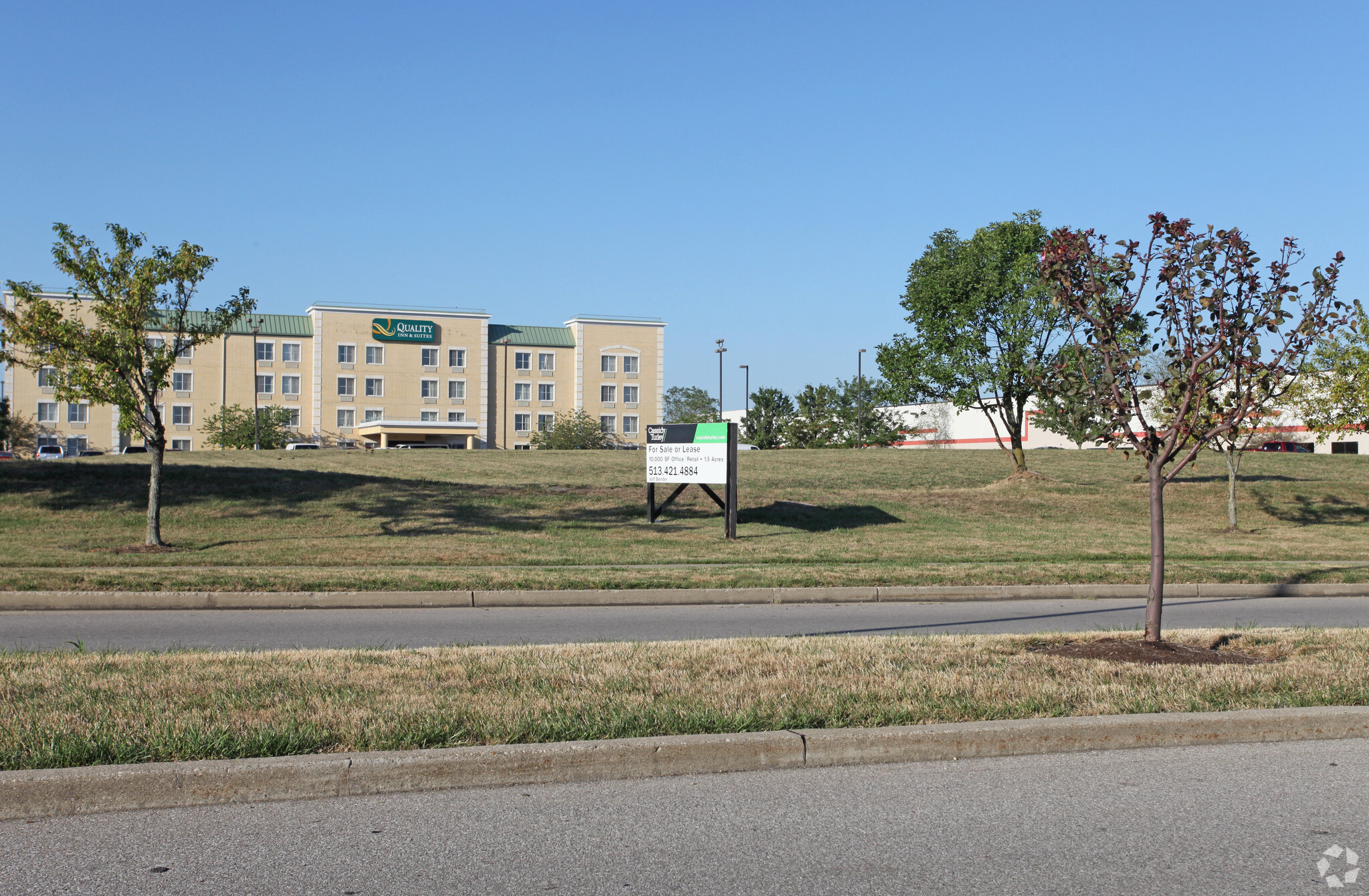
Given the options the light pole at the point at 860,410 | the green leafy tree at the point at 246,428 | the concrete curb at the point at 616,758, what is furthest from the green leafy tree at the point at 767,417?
the concrete curb at the point at 616,758

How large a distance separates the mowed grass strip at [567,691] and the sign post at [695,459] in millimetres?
11930

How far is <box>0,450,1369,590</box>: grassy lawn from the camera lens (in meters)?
14.8

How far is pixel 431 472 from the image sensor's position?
117 feet

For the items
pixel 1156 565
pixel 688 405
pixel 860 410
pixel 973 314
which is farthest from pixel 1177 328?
pixel 688 405

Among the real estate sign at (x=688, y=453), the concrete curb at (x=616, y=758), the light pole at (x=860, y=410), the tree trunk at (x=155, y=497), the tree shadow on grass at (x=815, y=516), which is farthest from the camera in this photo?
the light pole at (x=860, y=410)

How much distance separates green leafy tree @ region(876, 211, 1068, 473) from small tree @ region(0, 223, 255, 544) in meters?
18.7


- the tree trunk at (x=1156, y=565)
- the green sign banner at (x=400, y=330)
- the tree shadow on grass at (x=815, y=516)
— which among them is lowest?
the tree shadow on grass at (x=815, y=516)

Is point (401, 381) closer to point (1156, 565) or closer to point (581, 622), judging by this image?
point (581, 622)

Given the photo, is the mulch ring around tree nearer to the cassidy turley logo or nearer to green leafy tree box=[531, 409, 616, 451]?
the cassidy turley logo

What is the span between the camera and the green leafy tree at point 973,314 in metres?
29.0

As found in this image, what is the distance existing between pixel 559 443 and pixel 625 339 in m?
16.4

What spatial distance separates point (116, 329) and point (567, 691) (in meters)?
13.8

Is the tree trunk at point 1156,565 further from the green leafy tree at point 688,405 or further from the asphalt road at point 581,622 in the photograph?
the green leafy tree at point 688,405

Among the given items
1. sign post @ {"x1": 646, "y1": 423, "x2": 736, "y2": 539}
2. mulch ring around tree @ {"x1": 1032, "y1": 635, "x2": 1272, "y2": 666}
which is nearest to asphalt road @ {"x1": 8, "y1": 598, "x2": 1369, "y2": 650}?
mulch ring around tree @ {"x1": 1032, "y1": 635, "x2": 1272, "y2": 666}
